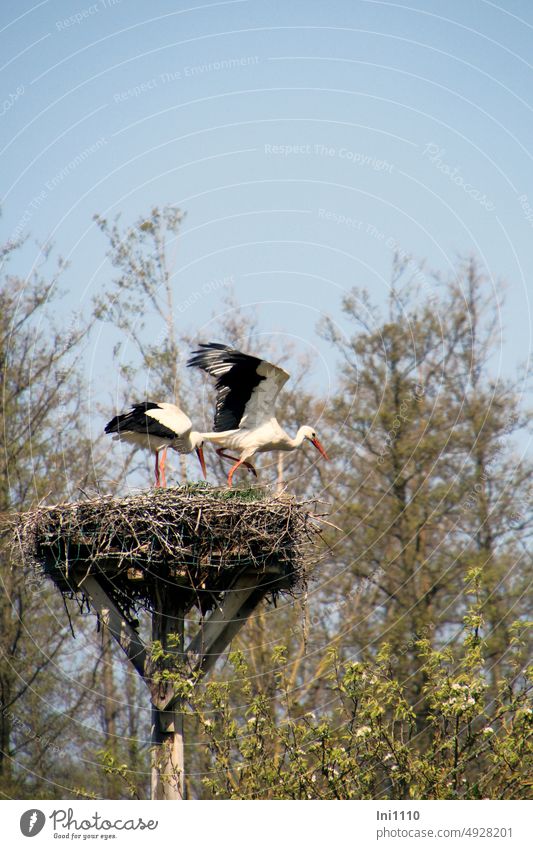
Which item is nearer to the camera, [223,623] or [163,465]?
[223,623]

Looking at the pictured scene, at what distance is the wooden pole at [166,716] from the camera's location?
1502 centimetres

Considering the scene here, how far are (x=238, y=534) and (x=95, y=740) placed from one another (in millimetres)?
11888

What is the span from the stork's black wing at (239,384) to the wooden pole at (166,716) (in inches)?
117

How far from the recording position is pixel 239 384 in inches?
677

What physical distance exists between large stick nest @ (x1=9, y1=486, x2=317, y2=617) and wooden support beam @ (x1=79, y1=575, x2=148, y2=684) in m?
0.10

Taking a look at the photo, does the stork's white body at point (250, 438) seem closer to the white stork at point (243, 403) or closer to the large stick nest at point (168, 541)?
the white stork at point (243, 403)

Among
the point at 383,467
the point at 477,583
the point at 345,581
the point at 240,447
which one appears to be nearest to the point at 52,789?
the point at 345,581

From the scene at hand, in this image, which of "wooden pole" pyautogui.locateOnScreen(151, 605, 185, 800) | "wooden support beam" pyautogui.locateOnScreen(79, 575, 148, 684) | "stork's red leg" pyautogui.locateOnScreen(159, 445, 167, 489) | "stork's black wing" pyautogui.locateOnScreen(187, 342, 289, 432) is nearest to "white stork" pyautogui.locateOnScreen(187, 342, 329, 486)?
"stork's black wing" pyautogui.locateOnScreen(187, 342, 289, 432)

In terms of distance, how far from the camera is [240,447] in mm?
17422

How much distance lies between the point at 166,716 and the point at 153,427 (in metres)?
3.18

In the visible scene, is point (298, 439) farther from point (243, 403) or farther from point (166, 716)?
point (166, 716)

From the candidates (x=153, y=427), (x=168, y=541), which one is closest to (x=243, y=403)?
(x=153, y=427)

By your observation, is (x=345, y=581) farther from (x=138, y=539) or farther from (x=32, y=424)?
(x=138, y=539)
